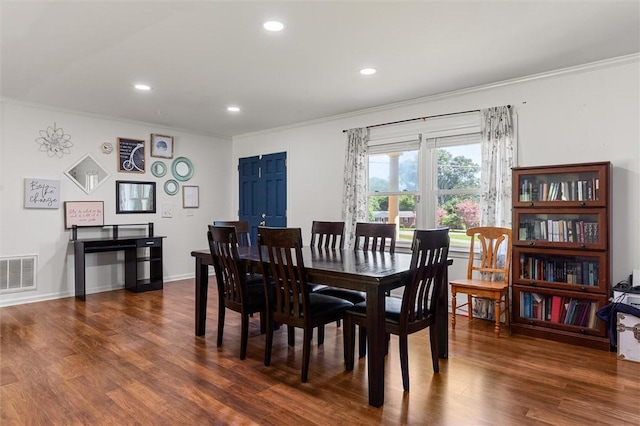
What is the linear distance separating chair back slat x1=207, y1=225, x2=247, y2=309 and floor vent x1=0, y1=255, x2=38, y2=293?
323 centimetres

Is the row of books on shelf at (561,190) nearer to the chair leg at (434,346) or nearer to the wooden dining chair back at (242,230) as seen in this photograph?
the chair leg at (434,346)

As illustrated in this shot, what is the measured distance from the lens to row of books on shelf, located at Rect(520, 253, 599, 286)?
11.3 ft

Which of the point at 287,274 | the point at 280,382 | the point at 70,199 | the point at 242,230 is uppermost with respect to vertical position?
the point at 70,199

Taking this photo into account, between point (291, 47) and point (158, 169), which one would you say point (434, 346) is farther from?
point (158, 169)

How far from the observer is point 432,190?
15.4 ft

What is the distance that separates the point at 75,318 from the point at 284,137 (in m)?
3.81

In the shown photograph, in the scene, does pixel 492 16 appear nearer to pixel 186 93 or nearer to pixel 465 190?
pixel 465 190

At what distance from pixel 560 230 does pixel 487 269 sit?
0.78 metres

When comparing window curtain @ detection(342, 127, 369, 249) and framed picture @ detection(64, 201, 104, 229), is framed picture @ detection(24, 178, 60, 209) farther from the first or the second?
window curtain @ detection(342, 127, 369, 249)

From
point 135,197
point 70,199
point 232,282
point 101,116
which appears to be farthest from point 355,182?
point 70,199

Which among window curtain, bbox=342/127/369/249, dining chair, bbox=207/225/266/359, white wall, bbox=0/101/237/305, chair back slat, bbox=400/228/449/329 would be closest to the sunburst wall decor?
white wall, bbox=0/101/237/305

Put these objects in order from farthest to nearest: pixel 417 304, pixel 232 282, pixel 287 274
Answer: pixel 232 282 → pixel 287 274 → pixel 417 304

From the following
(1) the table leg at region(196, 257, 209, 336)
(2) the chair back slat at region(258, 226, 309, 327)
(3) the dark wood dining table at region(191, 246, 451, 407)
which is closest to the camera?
(3) the dark wood dining table at region(191, 246, 451, 407)

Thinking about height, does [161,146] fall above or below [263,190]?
above
